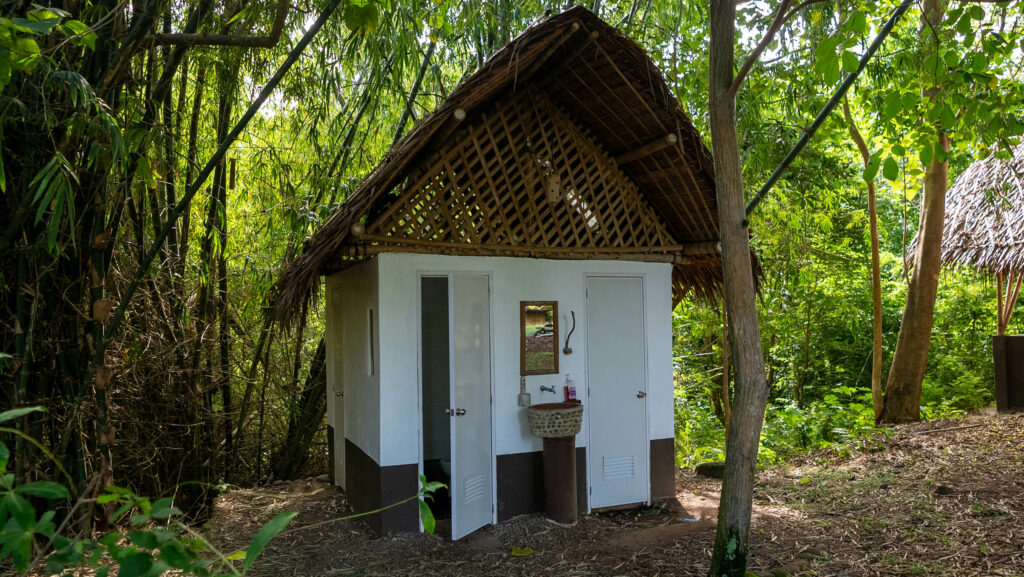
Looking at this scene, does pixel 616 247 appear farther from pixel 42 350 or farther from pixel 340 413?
pixel 42 350

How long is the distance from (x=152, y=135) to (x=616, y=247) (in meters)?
3.31

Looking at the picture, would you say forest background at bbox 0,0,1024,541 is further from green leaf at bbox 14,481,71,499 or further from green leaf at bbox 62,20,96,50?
green leaf at bbox 14,481,71,499

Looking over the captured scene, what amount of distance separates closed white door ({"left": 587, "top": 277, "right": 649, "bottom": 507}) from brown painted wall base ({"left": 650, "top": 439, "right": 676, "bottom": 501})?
0.26 feet

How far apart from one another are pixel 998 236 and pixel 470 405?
6693 mm

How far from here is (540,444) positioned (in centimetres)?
509

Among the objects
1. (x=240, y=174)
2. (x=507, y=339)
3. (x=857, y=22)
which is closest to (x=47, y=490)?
(x=857, y=22)

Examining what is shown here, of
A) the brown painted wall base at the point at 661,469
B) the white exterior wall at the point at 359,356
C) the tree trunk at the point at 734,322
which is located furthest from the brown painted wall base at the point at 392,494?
the tree trunk at the point at 734,322

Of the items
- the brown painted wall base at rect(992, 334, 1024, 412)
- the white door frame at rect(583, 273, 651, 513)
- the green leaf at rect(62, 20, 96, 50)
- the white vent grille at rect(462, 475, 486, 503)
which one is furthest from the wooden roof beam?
the brown painted wall base at rect(992, 334, 1024, 412)

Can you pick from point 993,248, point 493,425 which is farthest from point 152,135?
point 993,248

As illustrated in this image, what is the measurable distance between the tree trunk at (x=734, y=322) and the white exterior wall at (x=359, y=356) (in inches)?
90.6

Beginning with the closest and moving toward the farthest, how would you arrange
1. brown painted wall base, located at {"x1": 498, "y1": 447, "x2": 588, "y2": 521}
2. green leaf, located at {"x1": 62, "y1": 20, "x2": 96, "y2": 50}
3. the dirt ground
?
green leaf, located at {"x1": 62, "y1": 20, "x2": 96, "y2": 50}
the dirt ground
brown painted wall base, located at {"x1": 498, "y1": 447, "x2": 588, "y2": 521}

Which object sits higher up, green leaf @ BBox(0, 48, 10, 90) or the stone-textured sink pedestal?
green leaf @ BBox(0, 48, 10, 90)

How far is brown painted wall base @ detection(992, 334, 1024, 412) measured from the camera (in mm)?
7352

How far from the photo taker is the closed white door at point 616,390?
532cm
